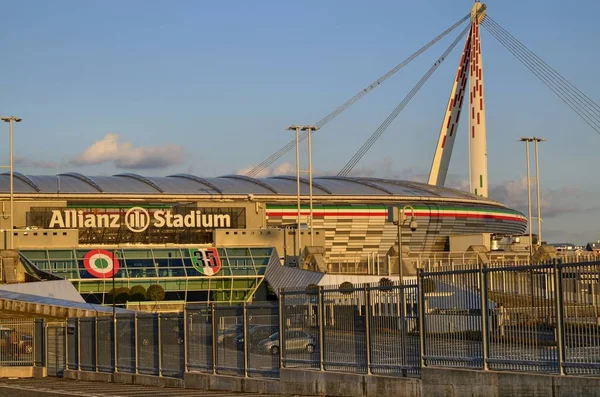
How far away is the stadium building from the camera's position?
100062 millimetres

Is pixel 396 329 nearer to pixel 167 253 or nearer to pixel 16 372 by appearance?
pixel 16 372

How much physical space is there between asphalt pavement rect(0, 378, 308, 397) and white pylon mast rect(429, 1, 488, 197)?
120892mm

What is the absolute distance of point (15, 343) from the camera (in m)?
51.7

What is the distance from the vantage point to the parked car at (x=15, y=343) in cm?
5164

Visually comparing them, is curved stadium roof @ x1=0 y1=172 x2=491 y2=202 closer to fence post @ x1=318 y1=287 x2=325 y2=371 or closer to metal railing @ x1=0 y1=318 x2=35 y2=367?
metal railing @ x1=0 y1=318 x2=35 y2=367

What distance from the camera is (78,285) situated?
315ft

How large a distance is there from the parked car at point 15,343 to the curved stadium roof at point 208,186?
238 feet

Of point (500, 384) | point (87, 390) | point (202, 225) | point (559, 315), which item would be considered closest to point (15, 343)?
point (87, 390)

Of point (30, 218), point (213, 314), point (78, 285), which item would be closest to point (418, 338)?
Answer: point (213, 314)

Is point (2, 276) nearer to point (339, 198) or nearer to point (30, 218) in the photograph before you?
point (30, 218)

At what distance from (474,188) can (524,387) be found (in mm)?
141366

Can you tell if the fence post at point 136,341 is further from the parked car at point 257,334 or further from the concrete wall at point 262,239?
the concrete wall at point 262,239

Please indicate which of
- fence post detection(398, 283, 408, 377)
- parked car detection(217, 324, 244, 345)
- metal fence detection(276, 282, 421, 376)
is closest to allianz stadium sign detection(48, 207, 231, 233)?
parked car detection(217, 324, 244, 345)

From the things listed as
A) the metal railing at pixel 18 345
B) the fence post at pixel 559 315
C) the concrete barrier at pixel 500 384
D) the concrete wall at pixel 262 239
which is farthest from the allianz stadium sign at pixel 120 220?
the fence post at pixel 559 315
